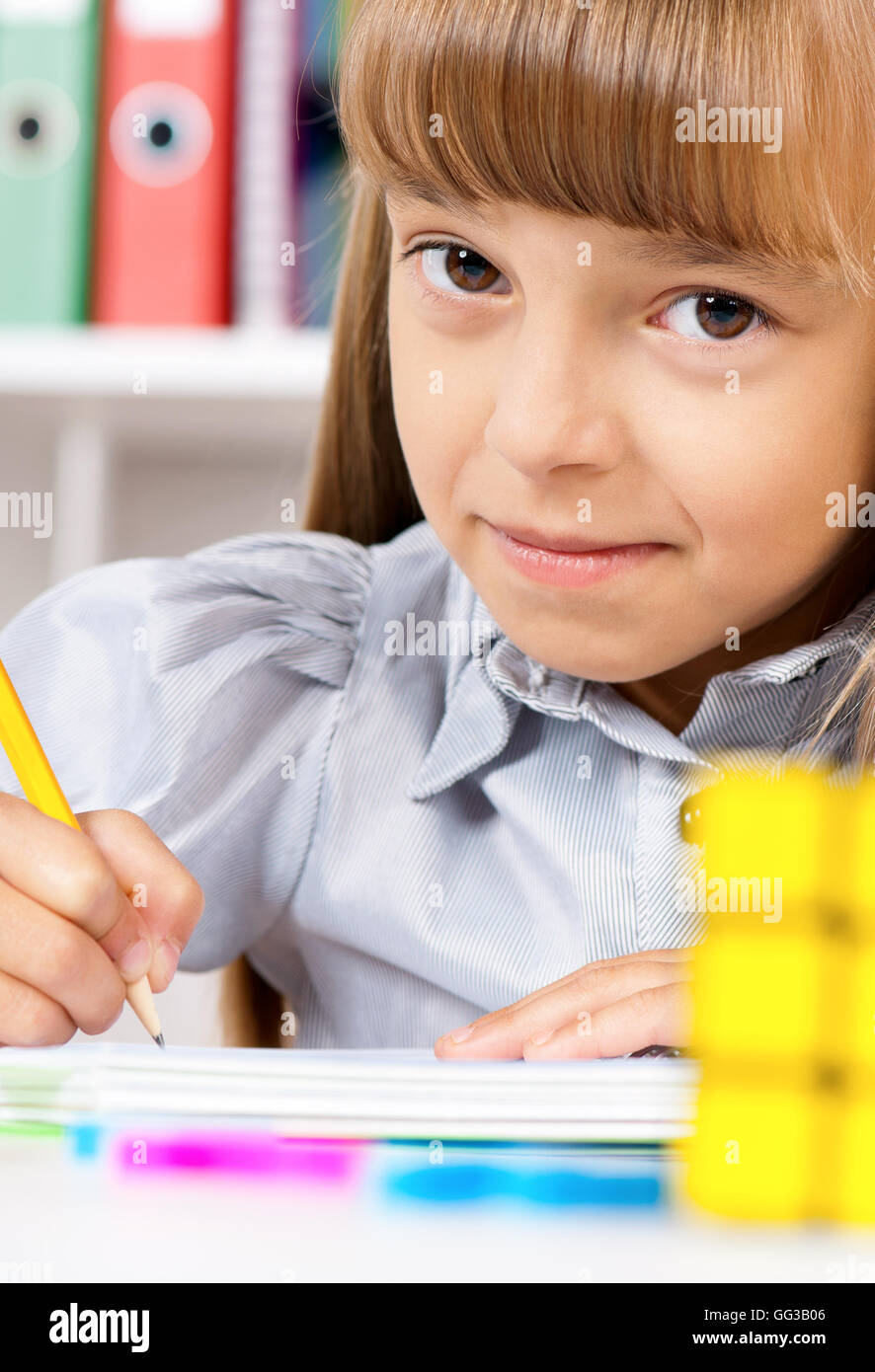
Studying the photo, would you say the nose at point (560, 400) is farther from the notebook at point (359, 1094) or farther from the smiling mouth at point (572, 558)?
the notebook at point (359, 1094)

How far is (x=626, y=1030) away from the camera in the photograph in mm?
462

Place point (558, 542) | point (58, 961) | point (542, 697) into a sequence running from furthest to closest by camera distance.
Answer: point (542, 697) → point (558, 542) → point (58, 961)

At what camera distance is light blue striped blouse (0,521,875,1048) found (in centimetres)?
67

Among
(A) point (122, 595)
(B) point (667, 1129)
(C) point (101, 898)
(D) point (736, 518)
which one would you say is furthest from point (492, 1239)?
(A) point (122, 595)

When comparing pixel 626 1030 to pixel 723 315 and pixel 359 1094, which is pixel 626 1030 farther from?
pixel 723 315

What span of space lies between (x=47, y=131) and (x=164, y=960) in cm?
71

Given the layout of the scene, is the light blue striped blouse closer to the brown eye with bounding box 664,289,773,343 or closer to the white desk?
the brown eye with bounding box 664,289,773,343

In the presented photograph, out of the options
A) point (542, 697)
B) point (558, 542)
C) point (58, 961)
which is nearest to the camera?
point (58, 961)

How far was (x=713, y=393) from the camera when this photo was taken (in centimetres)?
53

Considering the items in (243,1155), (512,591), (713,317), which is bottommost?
(243,1155)

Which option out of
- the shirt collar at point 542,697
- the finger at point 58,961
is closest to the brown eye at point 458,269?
the shirt collar at point 542,697

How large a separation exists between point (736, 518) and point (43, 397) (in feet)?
2.19

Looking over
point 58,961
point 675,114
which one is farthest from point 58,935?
point 675,114
